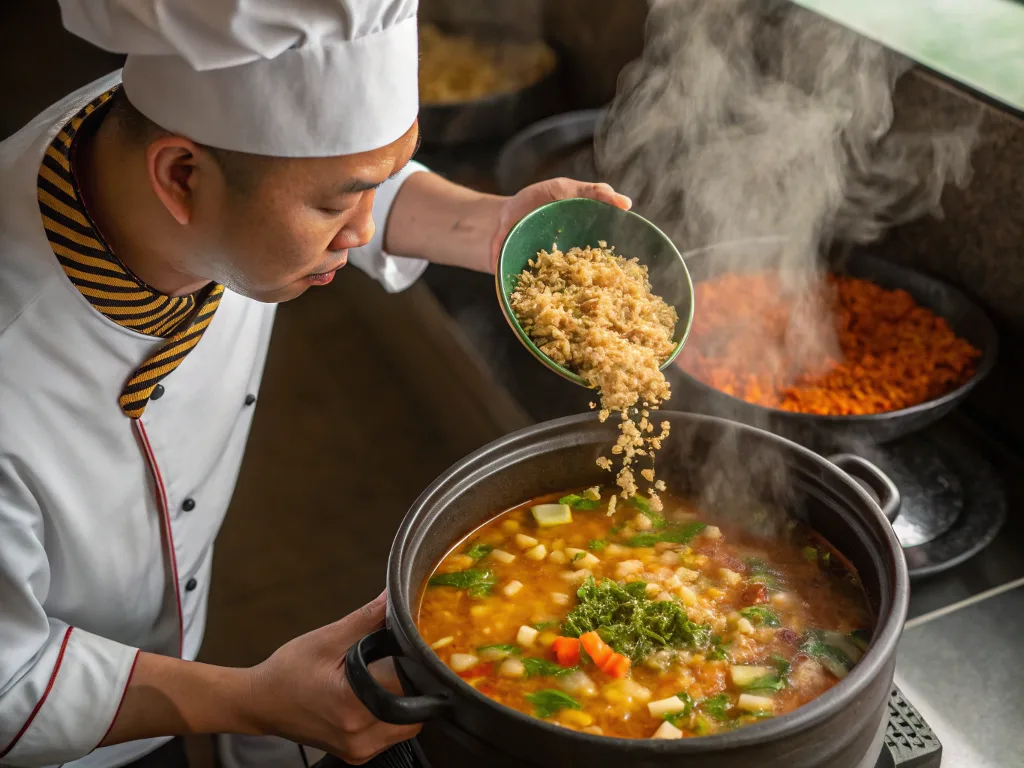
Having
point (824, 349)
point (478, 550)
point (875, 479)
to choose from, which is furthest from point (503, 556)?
point (824, 349)

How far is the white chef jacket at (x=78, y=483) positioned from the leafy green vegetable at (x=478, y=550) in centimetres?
59

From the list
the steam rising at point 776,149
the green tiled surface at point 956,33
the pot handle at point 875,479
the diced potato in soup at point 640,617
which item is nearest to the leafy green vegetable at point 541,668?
the diced potato in soup at point 640,617

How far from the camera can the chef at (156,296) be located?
4.21 ft

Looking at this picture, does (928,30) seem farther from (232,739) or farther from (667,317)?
(232,739)

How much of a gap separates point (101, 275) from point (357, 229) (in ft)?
1.46

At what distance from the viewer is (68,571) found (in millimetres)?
1701

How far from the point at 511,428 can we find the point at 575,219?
910mm

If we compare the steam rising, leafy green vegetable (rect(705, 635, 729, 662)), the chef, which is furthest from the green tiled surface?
leafy green vegetable (rect(705, 635, 729, 662))

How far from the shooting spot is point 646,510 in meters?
1.74

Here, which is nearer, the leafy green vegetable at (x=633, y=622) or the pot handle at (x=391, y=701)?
the pot handle at (x=391, y=701)

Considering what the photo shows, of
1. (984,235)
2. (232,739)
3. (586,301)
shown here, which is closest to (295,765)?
(232,739)

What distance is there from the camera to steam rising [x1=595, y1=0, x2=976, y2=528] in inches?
94.7

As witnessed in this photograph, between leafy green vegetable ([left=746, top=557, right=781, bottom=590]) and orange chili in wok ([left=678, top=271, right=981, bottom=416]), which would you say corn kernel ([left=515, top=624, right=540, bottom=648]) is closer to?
leafy green vegetable ([left=746, top=557, right=781, bottom=590])

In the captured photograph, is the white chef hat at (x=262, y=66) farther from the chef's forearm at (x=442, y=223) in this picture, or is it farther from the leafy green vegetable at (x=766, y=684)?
the leafy green vegetable at (x=766, y=684)
